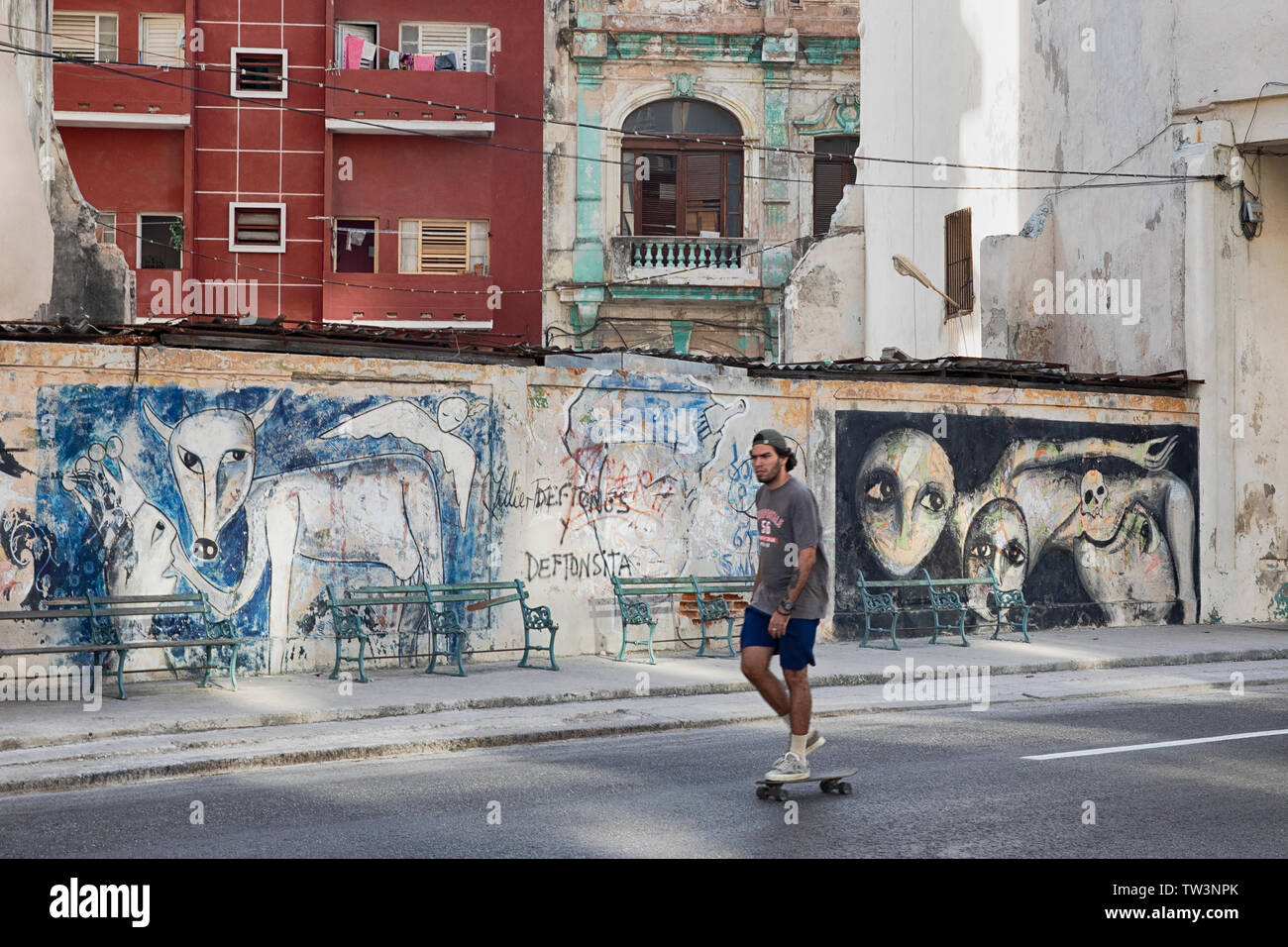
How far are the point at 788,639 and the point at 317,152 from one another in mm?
25642

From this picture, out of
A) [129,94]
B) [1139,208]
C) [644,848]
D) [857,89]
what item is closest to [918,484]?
[1139,208]

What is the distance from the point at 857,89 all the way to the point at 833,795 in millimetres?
26706

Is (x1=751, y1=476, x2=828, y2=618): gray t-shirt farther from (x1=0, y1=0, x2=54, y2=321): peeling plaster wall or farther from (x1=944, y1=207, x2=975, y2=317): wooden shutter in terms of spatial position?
(x1=944, y1=207, x2=975, y2=317): wooden shutter

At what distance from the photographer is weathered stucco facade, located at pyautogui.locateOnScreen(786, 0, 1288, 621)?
63.4ft

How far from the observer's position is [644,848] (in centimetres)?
696

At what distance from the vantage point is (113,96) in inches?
1190

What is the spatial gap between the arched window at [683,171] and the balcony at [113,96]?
31.7ft

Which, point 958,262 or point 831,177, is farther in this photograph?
point 831,177

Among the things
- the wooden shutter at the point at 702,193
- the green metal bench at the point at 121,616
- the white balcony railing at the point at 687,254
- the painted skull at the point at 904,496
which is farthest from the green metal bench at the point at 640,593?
the wooden shutter at the point at 702,193

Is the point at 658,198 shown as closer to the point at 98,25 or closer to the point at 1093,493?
the point at 98,25

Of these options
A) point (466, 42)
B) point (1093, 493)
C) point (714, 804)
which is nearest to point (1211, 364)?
point (1093, 493)

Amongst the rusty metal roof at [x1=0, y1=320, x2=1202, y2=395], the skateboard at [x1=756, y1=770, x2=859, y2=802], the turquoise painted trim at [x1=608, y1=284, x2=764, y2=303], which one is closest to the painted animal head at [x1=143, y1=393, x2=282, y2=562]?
the rusty metal roof at [x1=0, y1=320, x2=1202, y2=395]

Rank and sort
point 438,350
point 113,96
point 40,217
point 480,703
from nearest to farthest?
point 480,703
point 438,350
point 40,217
point 113,96

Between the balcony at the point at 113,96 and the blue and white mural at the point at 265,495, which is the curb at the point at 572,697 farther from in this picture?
the balcony at the point at 113,96
